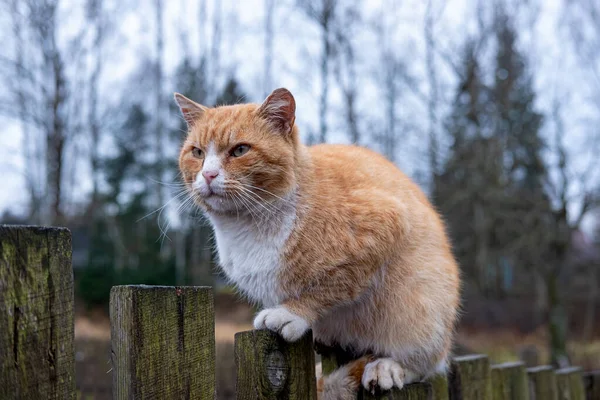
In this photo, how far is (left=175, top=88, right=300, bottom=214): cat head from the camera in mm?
2031

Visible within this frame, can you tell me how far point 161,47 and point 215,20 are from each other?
1.52m

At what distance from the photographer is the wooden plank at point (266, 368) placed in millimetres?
1579

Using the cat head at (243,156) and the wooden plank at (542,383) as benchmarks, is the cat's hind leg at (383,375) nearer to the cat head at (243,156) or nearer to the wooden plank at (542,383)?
the cat head at (243,156)

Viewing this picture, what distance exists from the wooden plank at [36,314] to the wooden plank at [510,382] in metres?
2.14

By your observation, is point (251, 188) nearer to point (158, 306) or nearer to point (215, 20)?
point (158, 306)

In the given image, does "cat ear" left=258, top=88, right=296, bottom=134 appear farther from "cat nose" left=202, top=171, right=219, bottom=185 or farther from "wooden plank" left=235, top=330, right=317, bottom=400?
"wooden plank" left=235, top=330, right=317, bottom=400

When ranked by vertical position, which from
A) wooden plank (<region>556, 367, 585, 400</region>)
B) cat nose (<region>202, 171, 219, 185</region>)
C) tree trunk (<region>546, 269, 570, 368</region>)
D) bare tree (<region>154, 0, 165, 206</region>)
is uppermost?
bare tree (<region>154, 0, 165, 206</region>)

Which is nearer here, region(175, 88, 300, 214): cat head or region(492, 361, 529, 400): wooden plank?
region(175, 88, 300, 214): cat head

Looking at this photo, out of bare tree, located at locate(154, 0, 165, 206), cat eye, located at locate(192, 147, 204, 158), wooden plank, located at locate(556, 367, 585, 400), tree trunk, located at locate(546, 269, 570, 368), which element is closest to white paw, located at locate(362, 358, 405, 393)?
cat eye, located at locate(192, 147, 204, 158)

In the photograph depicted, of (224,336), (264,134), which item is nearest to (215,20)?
(224,336)

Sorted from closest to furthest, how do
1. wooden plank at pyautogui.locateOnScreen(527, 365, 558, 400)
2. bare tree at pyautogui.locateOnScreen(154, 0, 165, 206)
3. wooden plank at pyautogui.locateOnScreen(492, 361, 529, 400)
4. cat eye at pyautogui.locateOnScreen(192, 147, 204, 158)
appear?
cat eye at pyautogui.locateOnScreen(192, 147, 204, 158) < wooden plank at pyautogui.locateOnScreen(492, 361, 529, 400) < wooden plank at pyautogui.locateOnScreen(527, 365, 558, 400) < bare tree at pyautogui.locateOnScreen(154, 0, 165, 206)

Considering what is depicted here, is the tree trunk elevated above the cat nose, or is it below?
below

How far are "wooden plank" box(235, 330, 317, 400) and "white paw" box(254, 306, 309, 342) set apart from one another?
0.10 ft

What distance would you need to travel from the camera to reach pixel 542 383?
2941 millimetres
